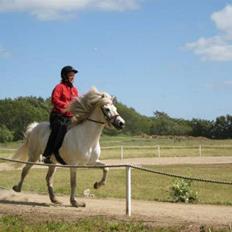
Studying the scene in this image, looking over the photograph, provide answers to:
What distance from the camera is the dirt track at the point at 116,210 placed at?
10172 mm

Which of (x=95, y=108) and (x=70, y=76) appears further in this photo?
(x=70, y=76)

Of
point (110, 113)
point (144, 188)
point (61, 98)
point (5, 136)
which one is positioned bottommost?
point (144, 188)

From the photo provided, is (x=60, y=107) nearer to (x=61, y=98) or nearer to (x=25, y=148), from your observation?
(x=61, y=98)

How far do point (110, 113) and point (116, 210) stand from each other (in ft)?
6.26

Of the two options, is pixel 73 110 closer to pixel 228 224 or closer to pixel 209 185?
Result: pixel 228 224

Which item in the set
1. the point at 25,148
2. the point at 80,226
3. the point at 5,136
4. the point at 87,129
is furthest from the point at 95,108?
the point at 5,136

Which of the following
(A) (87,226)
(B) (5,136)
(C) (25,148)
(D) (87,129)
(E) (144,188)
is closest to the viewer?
(A) (87,226)

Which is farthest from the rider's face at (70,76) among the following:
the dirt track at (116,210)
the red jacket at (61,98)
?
the dirt track at (116,210)

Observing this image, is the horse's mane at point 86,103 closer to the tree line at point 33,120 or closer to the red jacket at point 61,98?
the red jacket at point 61,98

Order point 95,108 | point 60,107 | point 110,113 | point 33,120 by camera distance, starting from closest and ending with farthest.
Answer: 1. point 110,113
2. point 95,108
3. point 60,107
4. point 33,120

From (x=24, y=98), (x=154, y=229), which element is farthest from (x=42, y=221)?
(x=24, y=98)

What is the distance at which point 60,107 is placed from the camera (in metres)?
12.4

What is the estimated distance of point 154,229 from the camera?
8984 mm

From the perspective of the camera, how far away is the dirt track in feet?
33.4
